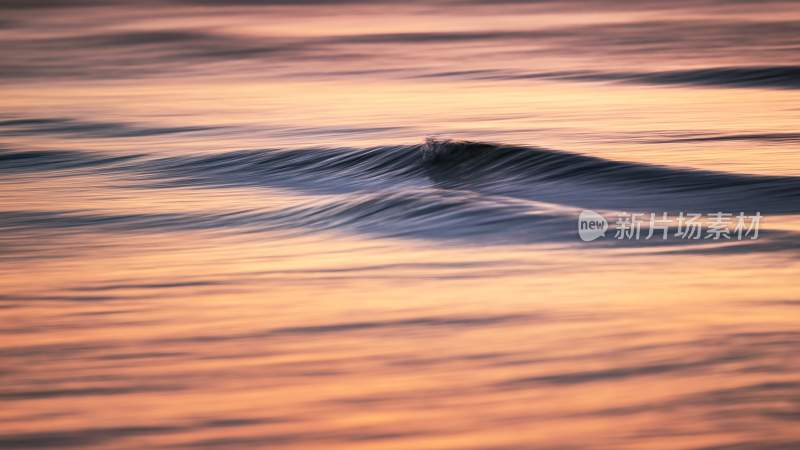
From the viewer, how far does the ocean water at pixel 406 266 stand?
174cm

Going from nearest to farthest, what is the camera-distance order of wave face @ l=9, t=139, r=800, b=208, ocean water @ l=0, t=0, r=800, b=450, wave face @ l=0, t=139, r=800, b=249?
ocean water @ l=0, t=0, r=800, b=450 → wave face @ l=0, t=139, r=800, b=249 → wave face @ l=9, t=139, r=800, b=208

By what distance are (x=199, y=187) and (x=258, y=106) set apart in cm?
207

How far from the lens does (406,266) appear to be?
8.72 feet

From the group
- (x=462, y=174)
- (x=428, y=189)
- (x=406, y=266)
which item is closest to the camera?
(x=406, y=266)

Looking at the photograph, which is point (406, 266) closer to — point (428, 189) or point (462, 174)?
point (428, 189)

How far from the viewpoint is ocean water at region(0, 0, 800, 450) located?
5.70 feet

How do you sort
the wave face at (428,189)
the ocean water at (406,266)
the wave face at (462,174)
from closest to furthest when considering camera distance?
1. the ocean water at (406,266)
2. the wave face at (428,189)
3. the wave face at (462,174)

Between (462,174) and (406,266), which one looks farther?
(462,174)

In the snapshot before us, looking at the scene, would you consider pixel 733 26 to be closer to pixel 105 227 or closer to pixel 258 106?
pixel 258 106

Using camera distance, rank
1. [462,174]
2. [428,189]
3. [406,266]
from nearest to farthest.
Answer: [406,266] < [428,189] < [462,174]

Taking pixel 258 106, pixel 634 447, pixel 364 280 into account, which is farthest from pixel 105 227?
pixel 258 106

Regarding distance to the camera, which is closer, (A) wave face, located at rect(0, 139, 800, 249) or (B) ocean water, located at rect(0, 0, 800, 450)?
(B) ocean water, located at rect(0, 0, 800, 450)

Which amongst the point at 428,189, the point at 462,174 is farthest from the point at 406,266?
the point at 462,174

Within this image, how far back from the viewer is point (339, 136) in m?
4.71
